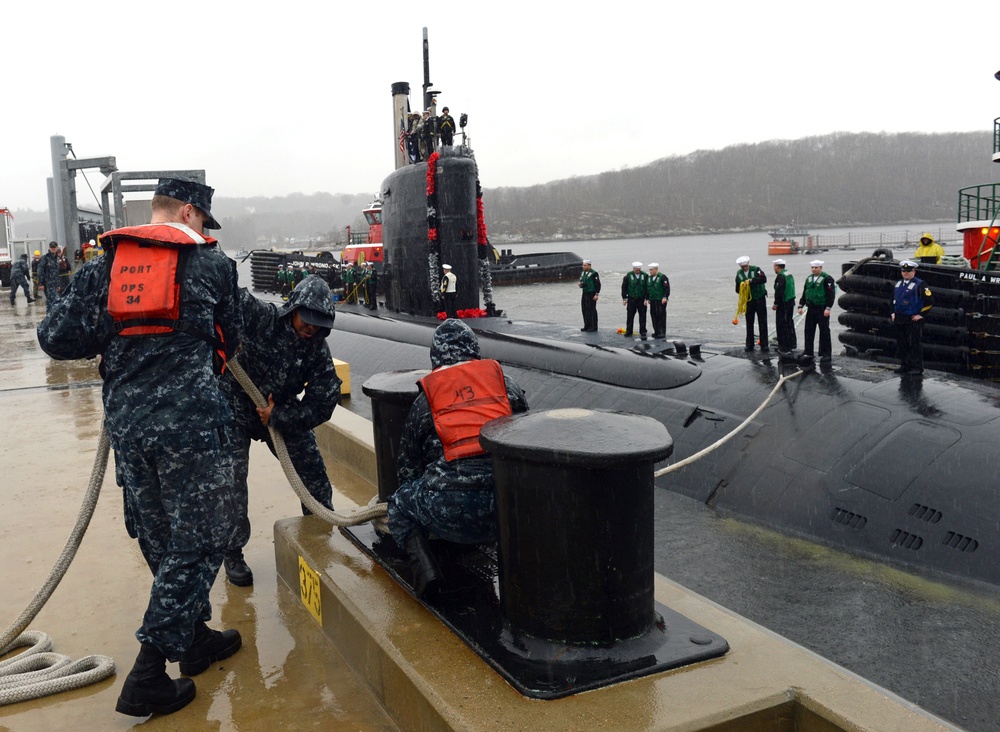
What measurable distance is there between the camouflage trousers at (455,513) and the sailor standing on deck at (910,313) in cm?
756

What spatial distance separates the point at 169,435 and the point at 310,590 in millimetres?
1267

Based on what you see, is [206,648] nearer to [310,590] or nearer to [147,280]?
[310,590]

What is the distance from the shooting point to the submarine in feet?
19.4

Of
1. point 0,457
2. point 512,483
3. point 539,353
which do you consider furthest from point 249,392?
point 539,353

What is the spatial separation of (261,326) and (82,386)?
8.37m

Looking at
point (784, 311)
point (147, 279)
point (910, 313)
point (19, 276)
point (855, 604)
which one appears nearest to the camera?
point (147, 279)

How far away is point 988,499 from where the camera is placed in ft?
18.8

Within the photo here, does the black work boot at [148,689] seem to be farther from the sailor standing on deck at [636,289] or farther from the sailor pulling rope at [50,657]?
the sailor standing on deck at [636,289]

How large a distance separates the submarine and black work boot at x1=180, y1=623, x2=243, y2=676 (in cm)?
328

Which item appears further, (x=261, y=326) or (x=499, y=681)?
(x=261, y=326)

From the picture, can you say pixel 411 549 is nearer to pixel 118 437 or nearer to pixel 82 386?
pixel 118 437

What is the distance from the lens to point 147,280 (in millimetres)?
3236

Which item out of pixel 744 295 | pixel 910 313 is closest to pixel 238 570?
pixel 910 313

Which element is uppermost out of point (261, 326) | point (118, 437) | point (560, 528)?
point (261, 326)
